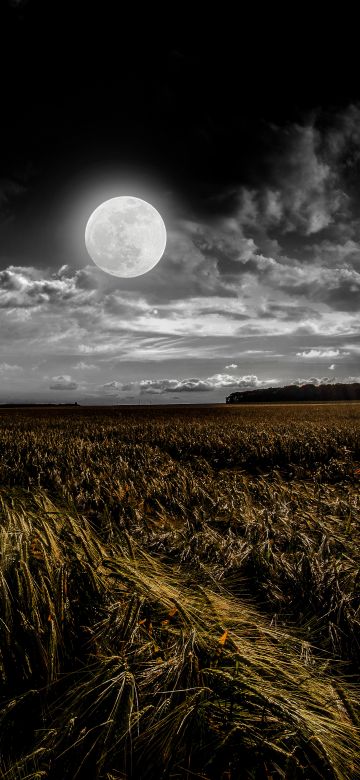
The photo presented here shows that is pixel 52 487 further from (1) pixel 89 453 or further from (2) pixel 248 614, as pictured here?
(2) pixel 248 614

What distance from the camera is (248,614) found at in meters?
2.82

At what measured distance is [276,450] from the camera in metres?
10.4

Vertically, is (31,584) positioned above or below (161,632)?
above

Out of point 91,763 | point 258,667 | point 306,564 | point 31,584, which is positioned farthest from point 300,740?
point 306,564

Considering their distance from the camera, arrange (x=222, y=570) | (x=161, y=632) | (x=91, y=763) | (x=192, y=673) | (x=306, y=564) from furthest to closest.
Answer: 1. (x=222, y=570)
2. (x=306, y=564)
3. (x=161, y=632)
4. (x=192, y=673)
5. (x=91, y=763)

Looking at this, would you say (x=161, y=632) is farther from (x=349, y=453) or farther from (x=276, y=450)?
(x=349, y=453)

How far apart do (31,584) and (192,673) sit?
86 centimetres

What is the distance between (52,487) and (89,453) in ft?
10.7

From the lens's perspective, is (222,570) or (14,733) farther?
(222,570)

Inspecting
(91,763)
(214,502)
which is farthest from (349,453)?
(91,763)

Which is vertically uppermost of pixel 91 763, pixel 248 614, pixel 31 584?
pixel 31 584

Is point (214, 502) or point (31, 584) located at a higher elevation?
point (31, 584)

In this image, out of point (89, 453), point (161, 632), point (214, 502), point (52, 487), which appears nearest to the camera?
point (161, 632)

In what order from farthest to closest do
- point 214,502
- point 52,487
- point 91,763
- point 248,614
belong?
point 52,487, point 214,502, point 248,614, point 91,763
